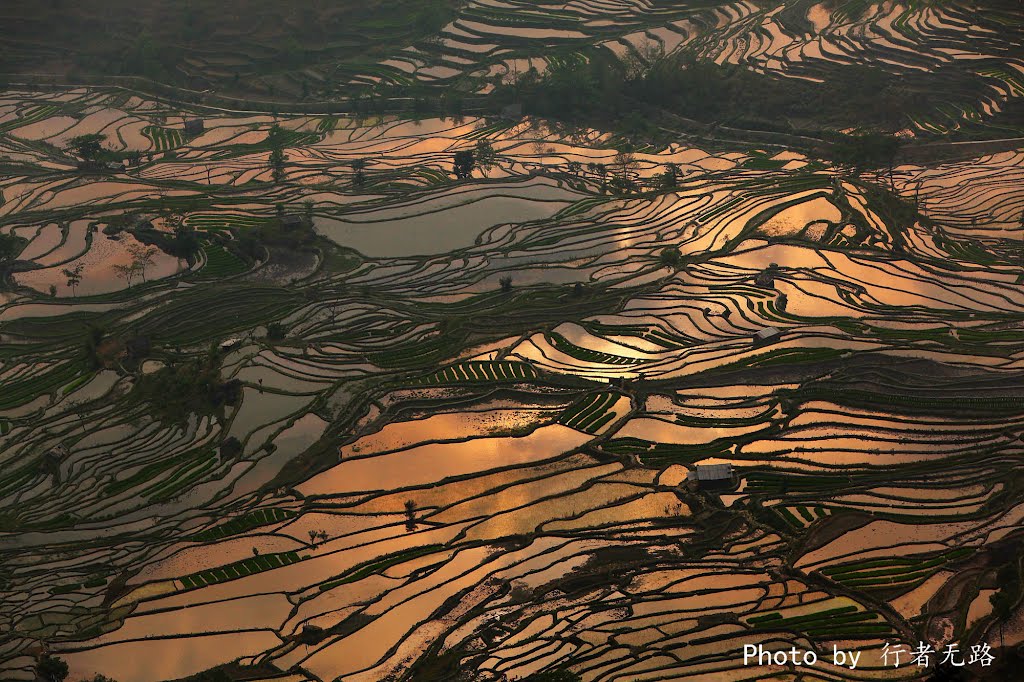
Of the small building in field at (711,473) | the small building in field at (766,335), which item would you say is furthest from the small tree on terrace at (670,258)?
the small building in field at (711,473)

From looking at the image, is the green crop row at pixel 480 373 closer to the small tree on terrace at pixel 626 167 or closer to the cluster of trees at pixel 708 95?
the small tree on terrace at pixel 626 167

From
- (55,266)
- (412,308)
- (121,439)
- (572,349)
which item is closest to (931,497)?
(572,349)

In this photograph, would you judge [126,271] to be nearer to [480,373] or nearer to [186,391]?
[186,391]

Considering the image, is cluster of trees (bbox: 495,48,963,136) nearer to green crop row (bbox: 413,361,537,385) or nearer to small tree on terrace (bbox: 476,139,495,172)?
small tree on terrace (bbox: 476,139,495,172)

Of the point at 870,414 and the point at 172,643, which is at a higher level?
the point at 870,414

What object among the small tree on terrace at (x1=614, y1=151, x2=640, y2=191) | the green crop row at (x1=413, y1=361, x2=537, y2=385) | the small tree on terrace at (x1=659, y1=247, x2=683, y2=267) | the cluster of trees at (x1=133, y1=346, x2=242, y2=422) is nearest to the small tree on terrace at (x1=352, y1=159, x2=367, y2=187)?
the small tree on terrace at (x1=614, y1=151, x2=640, y2=191)

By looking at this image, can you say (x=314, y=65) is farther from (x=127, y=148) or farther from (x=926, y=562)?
(x=926, y=562)
